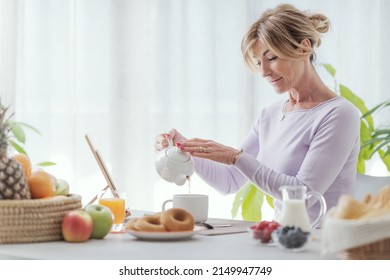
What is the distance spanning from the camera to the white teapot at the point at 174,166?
204 centimetres

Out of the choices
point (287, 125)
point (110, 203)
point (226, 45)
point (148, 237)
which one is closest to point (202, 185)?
point (226, 45)

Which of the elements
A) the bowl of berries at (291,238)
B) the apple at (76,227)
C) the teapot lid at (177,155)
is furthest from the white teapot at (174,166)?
the bowl of berries at (291,238)

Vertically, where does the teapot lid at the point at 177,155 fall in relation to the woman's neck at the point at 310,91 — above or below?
below

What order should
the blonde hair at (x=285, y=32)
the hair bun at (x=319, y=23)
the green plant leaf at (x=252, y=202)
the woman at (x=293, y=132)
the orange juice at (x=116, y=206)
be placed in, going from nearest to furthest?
the orange juice at (x=116, y=206)
the woman at (x=293, y=132)
the blonde hair at (x=285, y=32)
the hair bun at (x=319, y=23)
the green plant leaf at (x=252, y=202)

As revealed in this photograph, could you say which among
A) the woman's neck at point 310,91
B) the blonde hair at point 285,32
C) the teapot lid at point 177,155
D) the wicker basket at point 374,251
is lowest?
the wicker basket at point 374,251

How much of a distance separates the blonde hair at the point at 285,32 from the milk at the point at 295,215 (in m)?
0.94

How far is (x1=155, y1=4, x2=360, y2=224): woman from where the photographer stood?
224 centimetres

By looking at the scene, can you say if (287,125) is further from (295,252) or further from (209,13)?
(209,13)

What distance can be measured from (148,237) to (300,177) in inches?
31.1

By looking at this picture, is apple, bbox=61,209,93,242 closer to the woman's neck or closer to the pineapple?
the pineapple

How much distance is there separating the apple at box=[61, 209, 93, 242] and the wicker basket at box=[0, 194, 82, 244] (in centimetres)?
3

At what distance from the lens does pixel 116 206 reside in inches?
74.4

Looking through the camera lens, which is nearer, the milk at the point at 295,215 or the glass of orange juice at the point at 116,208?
the milk at the point at 295,215

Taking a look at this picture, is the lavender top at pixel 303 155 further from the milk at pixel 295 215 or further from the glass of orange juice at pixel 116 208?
the milk at pixel 295 215
